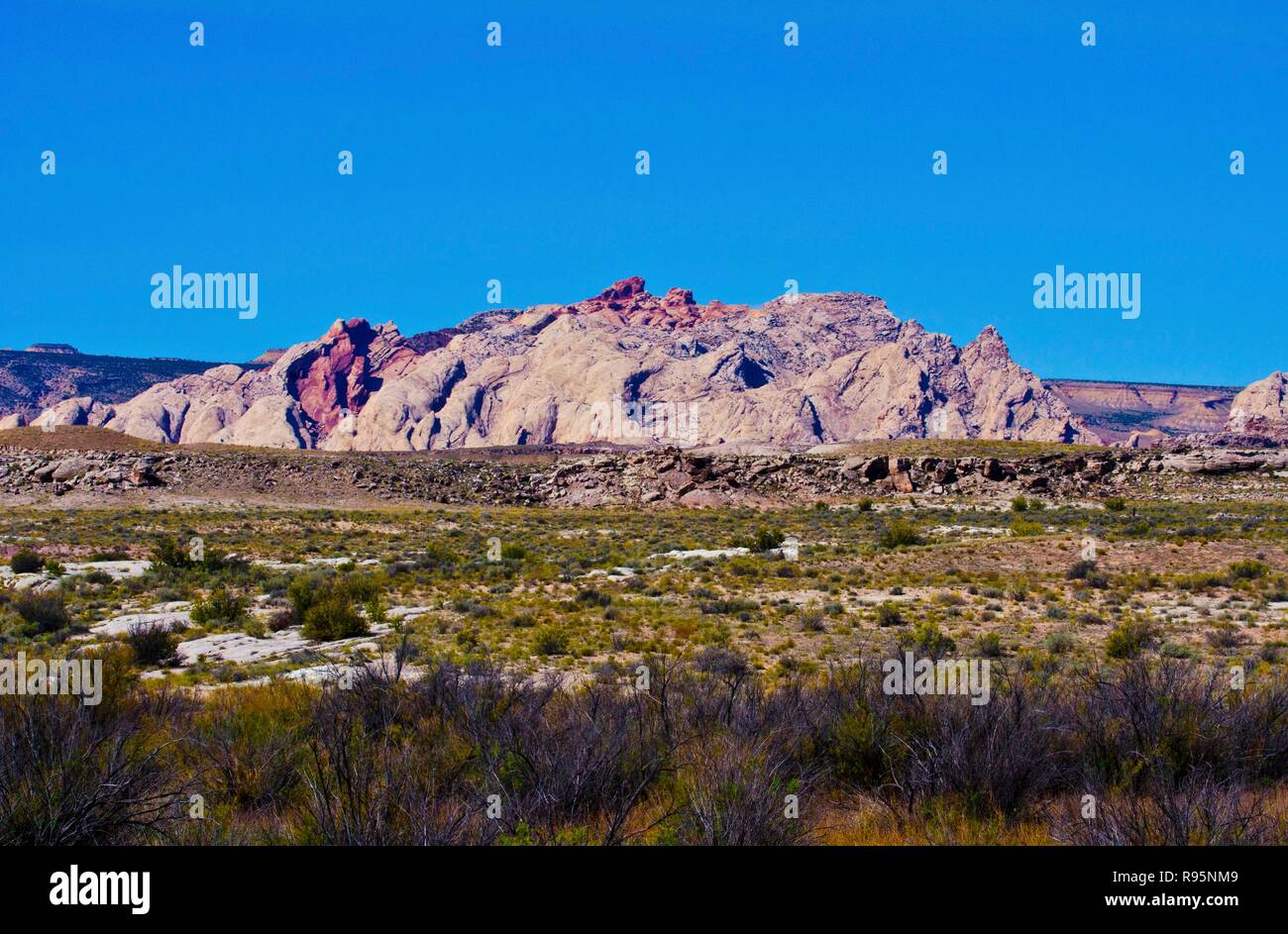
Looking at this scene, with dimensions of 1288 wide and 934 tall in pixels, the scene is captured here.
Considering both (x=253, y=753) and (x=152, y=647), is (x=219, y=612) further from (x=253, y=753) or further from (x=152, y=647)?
(x=253, y=753)

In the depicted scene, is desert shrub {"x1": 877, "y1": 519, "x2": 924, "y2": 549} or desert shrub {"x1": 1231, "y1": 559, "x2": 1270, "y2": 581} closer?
desert shrub {"x1": 1231, "y1": 559, "x2": 1270, "y2": 581}

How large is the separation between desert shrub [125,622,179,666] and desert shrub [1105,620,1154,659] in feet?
50.0

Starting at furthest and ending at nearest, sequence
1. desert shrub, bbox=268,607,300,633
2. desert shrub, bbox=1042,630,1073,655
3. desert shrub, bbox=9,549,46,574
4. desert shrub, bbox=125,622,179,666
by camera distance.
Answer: desert shrub, bbox=9,549,46,574 → desert shrub, bbox=268,607,300,633 → desert shrub, bbox=1042,630,1073,655 → desert shrub, bbox=125,622,179,666

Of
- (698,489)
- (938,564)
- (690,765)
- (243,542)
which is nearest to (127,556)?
(243,542)

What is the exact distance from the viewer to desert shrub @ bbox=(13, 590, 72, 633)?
17403mm

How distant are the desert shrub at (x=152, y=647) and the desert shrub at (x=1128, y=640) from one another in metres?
15.2

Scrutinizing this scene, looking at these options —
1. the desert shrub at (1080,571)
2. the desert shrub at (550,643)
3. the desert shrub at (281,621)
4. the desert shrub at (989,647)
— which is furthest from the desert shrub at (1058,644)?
the desert shrub at (281,621)

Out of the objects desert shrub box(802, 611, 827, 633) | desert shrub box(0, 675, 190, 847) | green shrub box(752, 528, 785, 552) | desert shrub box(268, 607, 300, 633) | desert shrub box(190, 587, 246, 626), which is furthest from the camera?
green shrub box(752, 528, 785, 552)

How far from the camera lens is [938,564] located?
27.0 metres

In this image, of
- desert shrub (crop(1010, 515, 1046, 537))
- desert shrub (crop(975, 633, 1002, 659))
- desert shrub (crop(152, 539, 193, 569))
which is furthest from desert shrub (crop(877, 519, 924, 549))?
desert shrub (crop(152, 539, 193, 569))

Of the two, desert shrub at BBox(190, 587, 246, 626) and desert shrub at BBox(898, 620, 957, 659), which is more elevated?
desert shrub at BBox(190, 587, 246, 626)

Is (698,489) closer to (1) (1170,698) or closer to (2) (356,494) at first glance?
(2) (356,494)

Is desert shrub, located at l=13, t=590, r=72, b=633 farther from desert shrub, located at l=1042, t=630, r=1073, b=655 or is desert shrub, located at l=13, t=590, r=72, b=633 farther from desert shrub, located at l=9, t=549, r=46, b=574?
desert shrub, located at l=1042, t=630, r=1073, b=655
